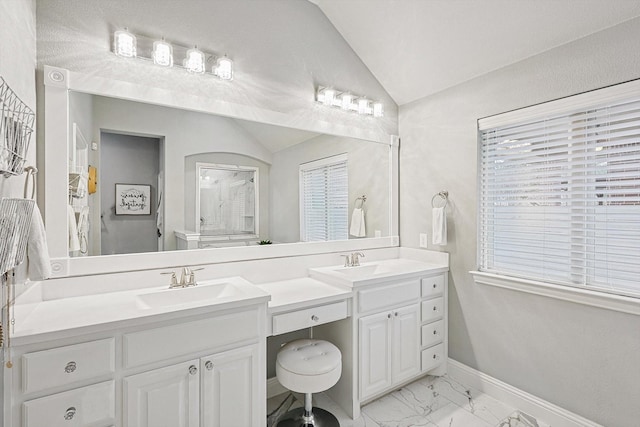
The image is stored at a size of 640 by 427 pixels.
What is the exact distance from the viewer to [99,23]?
167 centimetres

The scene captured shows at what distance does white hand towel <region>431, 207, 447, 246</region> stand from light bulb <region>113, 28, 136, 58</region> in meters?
2.27

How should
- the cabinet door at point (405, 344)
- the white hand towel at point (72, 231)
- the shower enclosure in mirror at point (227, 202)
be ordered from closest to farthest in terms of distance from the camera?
the white hand towel at point (72, 231) → the shower enclosure in mirror at point (227, 202) → the cabinet door at point (405, 344)

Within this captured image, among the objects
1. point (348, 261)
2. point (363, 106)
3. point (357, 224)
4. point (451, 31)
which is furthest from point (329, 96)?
point (348, 261)

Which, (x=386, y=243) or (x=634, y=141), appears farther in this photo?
(x=386, y=243)

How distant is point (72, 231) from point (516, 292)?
106 inches

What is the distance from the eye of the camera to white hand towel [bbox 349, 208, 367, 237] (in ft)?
8.93

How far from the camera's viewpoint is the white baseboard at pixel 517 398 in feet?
6.37

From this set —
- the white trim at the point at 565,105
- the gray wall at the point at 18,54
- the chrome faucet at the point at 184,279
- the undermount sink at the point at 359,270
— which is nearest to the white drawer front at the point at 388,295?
the undermount sink at the point at 359,270

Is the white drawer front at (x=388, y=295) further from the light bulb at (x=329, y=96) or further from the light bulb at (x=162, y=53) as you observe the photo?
the light bulb at (x=162, y=53)

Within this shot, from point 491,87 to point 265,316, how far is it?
2.20 m

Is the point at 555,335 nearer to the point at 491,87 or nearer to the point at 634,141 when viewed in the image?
the point at 634,141

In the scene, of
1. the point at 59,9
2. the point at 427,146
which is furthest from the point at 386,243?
the point at 59,9

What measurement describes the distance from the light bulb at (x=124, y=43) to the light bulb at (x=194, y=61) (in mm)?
273

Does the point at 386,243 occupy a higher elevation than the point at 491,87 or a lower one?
lower
